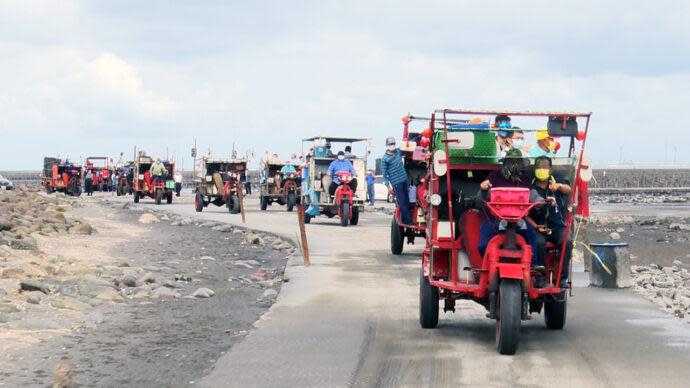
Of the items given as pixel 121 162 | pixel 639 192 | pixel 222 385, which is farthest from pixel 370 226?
pixel 639 192

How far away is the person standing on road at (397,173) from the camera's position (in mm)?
20703

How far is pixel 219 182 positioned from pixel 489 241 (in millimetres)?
34867

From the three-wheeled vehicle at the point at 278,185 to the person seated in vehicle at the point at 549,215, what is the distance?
3370cm

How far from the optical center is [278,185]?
151 ft

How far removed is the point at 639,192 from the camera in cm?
8500

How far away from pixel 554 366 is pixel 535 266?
59.9 inches

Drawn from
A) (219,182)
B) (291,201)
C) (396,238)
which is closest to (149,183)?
(219,182)

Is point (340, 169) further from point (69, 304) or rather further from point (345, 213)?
point (69, 304)

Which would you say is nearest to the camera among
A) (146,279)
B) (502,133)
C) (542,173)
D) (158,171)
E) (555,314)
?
(542,173)

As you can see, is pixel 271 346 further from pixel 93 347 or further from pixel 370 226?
pixel 370 226

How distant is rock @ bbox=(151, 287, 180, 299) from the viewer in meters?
15.9

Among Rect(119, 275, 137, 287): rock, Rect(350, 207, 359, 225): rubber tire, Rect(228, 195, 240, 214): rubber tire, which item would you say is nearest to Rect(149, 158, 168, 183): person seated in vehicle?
Rect(228, 195, 240, 214): rubber tire

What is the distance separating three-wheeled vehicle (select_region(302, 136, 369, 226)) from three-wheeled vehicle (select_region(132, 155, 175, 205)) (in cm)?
1859

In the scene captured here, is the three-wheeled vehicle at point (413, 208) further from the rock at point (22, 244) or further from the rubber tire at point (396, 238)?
the rock at point (22, 244)
